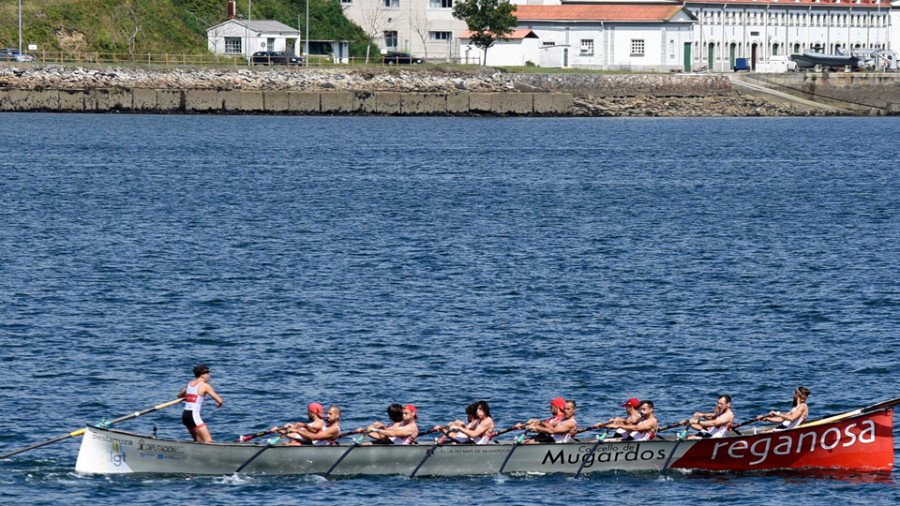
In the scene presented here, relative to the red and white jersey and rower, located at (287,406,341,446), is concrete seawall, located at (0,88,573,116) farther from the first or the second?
rower, located at (287,406,341,446)

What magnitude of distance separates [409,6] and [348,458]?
13755cm

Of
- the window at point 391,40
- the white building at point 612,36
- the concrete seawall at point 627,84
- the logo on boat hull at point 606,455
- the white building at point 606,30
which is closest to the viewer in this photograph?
the logo on boat hull at point 606,455

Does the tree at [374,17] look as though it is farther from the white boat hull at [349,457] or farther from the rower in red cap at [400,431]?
the white boat hull at [349,457]

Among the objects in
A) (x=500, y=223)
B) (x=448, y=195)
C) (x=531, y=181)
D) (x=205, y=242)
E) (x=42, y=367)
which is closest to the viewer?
(x=42, y=367)

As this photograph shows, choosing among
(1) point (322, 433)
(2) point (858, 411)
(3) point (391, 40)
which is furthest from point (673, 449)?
(3) point (391, 40)

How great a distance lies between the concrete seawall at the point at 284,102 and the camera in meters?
142

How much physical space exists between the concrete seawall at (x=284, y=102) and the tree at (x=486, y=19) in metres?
9.15

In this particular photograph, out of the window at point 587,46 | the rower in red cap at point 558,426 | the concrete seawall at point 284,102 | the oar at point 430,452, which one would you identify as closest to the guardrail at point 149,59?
the concrete seawall at point 284,102

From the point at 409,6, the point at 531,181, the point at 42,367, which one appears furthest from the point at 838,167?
the point at 42,367

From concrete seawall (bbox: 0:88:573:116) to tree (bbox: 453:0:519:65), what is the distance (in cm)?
915

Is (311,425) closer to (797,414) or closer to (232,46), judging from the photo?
(797,414)

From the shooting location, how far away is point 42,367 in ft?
125

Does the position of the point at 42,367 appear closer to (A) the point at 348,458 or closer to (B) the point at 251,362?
(B) the point at 251,362

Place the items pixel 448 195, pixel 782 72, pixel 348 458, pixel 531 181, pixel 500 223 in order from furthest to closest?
pixel 782 72 < pixel 531 181 < pixel 448 195 < pixel 500 223 < pixel 348 458
